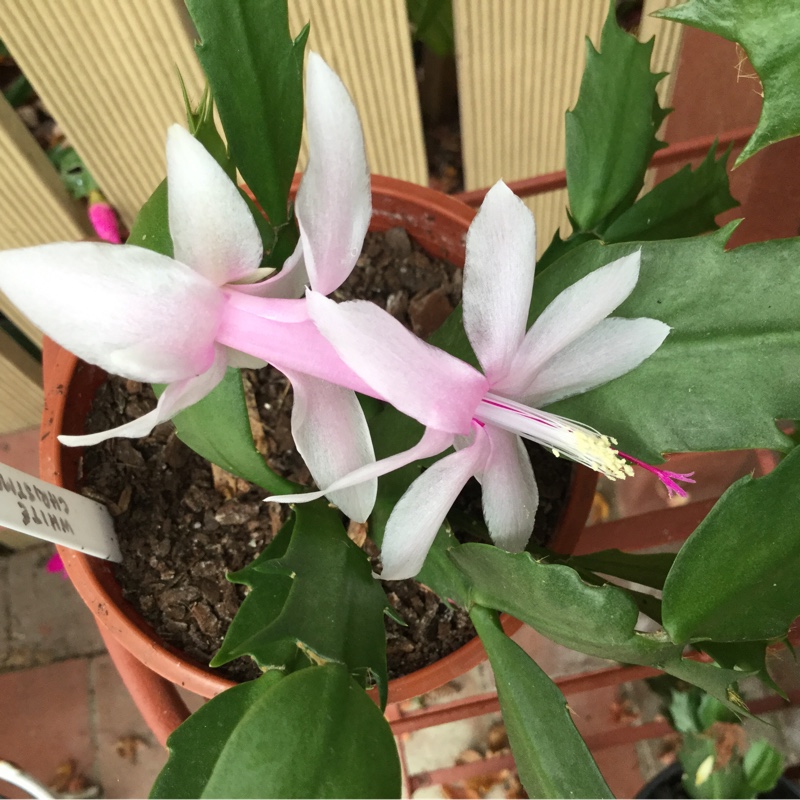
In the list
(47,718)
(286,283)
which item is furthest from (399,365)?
(47,718)

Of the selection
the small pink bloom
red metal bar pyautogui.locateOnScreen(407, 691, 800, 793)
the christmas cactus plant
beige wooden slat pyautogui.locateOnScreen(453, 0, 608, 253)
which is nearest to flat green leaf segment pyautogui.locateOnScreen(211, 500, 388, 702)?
the christmas cactus plant

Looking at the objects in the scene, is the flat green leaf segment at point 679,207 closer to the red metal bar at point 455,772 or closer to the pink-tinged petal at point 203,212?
the pink-tinged petal at point 203,212

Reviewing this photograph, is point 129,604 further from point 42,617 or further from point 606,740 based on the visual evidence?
point 42,617

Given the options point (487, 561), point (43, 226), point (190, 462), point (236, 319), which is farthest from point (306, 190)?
point (43, 226)

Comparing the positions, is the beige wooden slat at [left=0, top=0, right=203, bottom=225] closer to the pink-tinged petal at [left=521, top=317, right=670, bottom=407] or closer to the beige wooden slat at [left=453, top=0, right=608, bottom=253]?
the beige wooden slat at [left=453, top=0, right=608, bottom=253]

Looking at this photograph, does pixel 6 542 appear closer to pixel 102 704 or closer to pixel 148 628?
pixel 102 704

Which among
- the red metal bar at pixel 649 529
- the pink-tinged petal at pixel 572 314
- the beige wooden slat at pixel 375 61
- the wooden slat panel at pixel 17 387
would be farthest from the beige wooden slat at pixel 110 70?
the red metal bar at pixel 649 529
